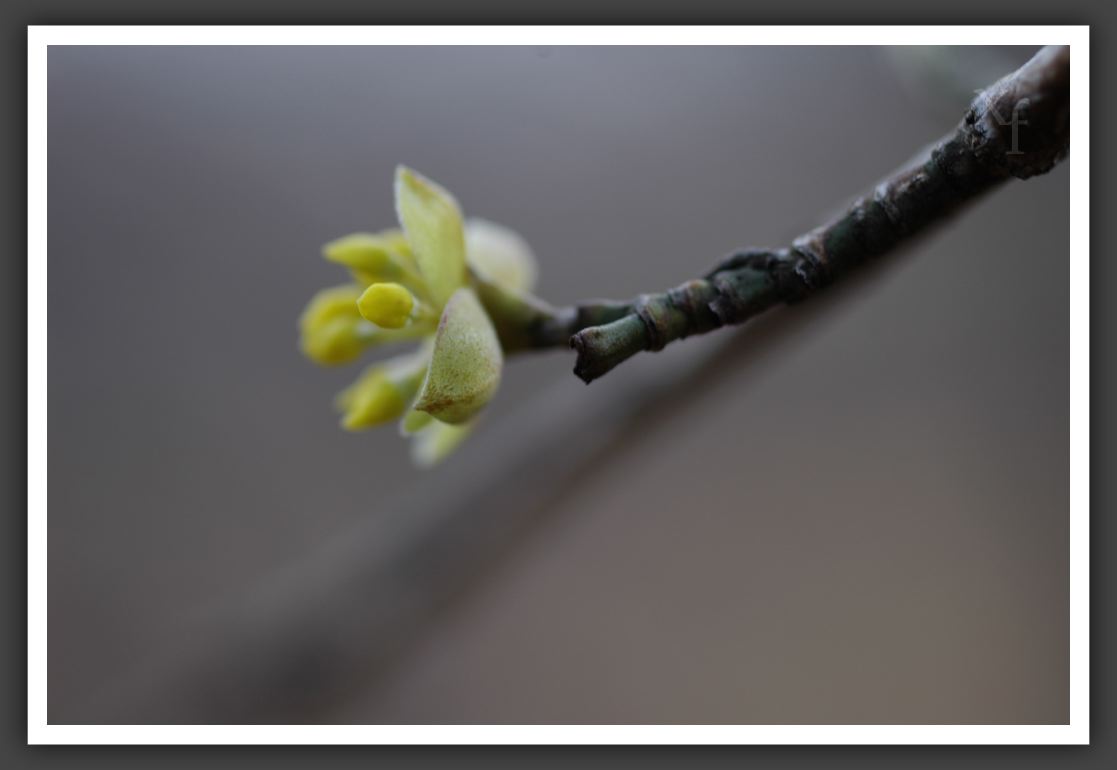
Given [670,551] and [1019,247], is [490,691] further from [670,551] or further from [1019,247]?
[1019,247]

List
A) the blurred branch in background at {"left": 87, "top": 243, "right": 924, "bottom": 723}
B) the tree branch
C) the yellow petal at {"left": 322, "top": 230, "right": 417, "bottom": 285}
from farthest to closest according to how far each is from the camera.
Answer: the blurred branch in background at {"left": 87, "top": 243, "right": 924, "bottom": 723} < the yellow petal at {"left": 322, "top": 230, "right": 417, "bottom": 285} < the tree branch

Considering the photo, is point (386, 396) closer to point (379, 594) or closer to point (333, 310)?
point (333, 310)

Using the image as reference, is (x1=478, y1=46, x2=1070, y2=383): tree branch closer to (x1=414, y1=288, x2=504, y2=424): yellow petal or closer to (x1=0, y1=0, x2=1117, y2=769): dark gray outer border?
(x1=414, y1=288, x2=504, y2=424): yellow petal

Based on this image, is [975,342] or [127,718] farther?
[975,342]

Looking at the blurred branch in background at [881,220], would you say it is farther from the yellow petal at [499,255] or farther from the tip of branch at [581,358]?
the yellow petal at [499,255]

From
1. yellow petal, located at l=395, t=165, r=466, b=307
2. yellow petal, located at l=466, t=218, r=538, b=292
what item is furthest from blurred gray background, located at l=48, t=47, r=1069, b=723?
yellow petal, located at l=395, t=165, r=466, b=307

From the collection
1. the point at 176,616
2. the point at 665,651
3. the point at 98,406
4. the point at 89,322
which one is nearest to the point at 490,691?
the point at 665,651

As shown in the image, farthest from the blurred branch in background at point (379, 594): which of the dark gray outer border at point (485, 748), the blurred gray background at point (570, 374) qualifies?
the blurred gray background at point (570, 374)
